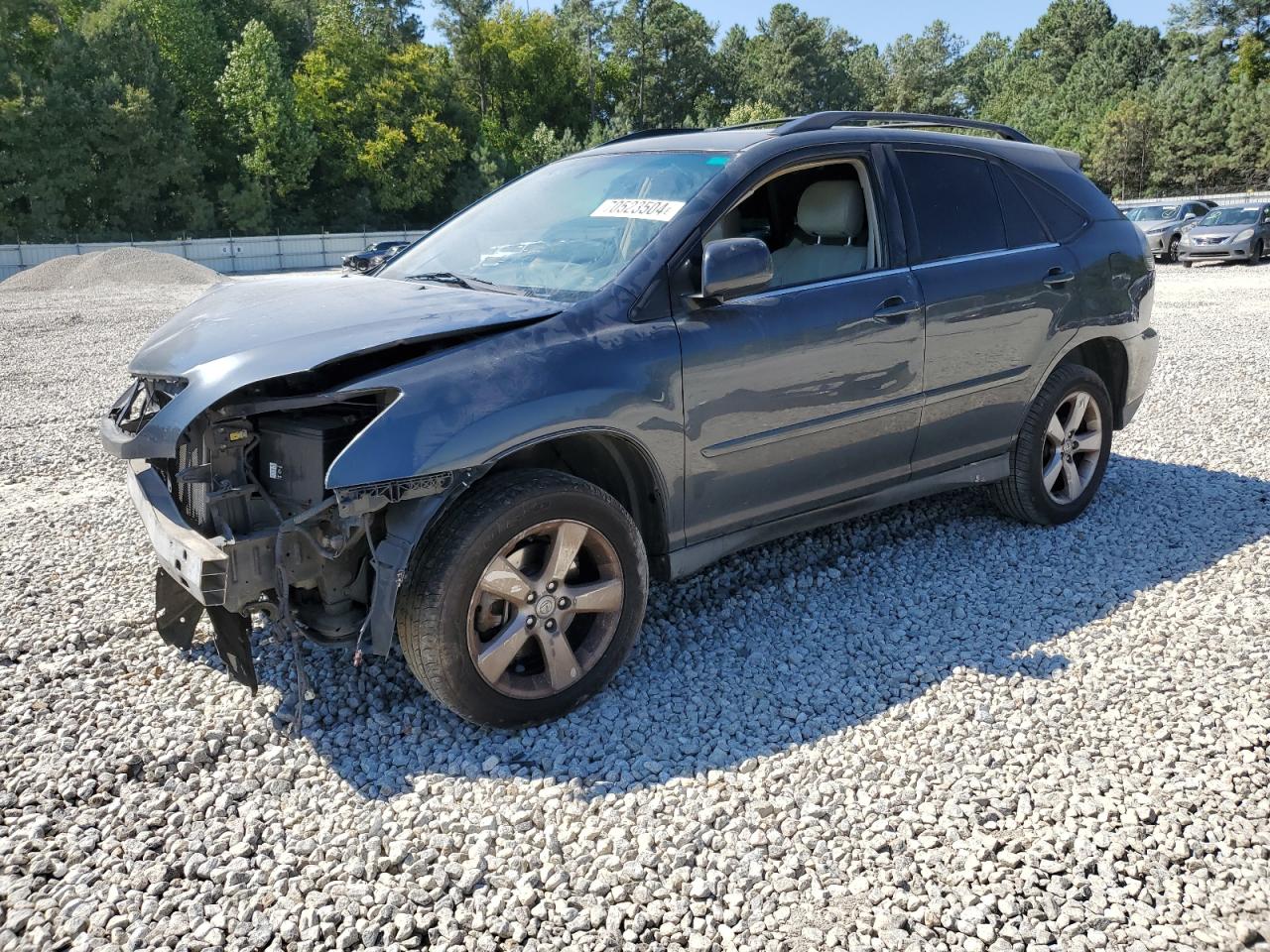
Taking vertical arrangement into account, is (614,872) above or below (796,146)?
below

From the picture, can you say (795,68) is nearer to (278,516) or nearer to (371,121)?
(371,121)

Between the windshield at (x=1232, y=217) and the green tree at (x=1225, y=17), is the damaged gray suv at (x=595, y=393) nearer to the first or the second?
the windshield at (x=1232, y=217)

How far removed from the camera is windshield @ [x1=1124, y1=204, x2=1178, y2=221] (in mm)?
24609

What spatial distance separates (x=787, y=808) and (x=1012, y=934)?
698mm

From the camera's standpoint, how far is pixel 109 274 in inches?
1019

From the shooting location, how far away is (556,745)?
3156mm

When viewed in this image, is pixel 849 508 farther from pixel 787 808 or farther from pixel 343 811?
pixel 343 811

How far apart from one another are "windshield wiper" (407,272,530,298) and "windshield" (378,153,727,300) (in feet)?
0.04

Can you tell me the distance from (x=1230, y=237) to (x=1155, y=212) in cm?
341

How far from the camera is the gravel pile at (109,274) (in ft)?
82.3

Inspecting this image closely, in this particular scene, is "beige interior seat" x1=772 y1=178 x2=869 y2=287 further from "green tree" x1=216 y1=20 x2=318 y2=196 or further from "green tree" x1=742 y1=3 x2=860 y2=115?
"green tree" x1=742 y1=3 x2=860 y2=115

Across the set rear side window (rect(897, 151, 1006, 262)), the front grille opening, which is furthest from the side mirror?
the front grille opening

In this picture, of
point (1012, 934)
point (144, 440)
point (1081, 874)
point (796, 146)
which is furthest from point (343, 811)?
point (796, 146)

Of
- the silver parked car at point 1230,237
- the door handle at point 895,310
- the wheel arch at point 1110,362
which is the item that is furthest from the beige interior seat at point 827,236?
the silver parked car at point 1230,237
